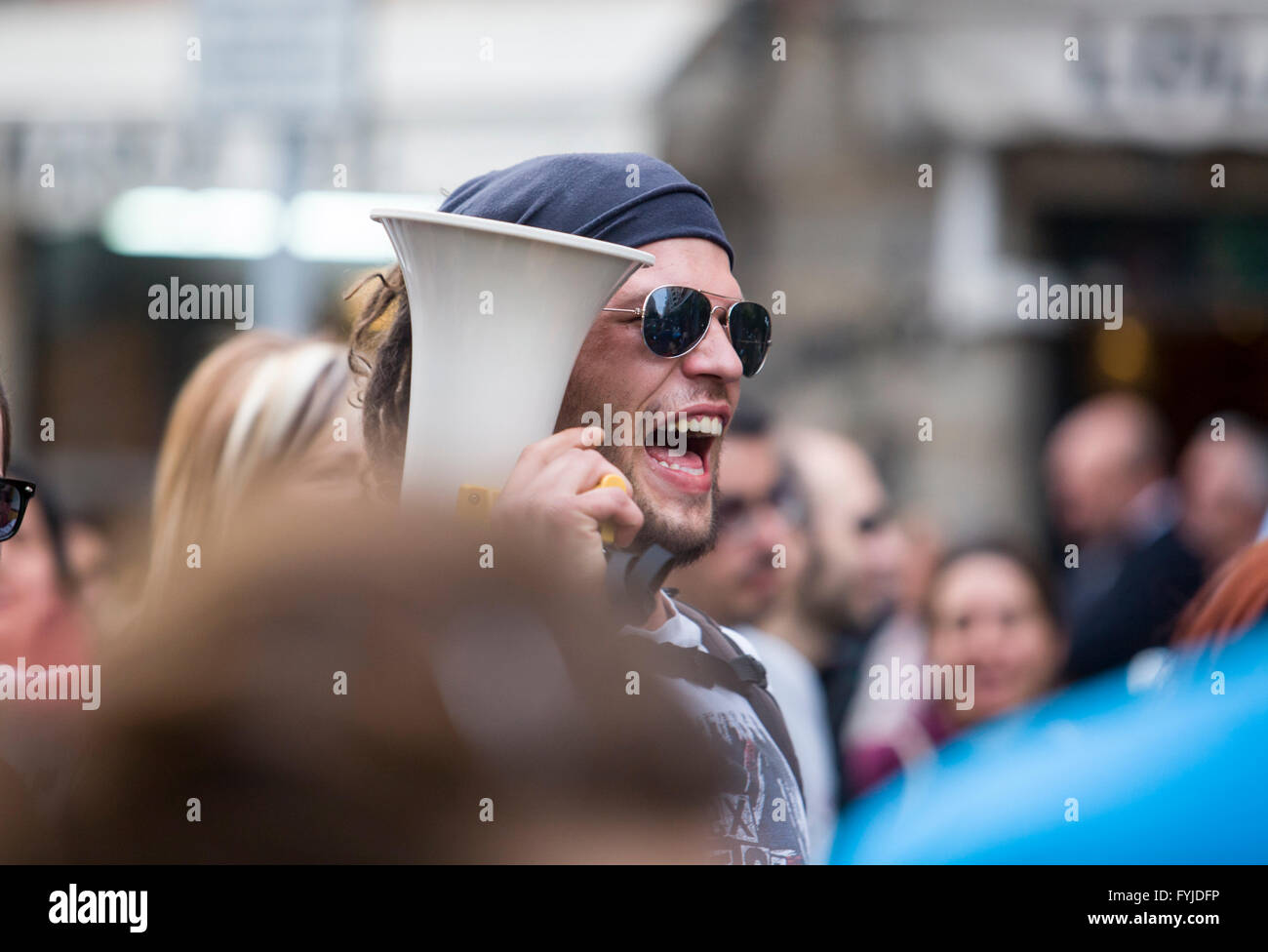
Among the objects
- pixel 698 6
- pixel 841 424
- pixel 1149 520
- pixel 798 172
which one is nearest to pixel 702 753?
pixel 841 424

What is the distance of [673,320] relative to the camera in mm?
1916

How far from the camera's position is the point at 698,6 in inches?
79.8

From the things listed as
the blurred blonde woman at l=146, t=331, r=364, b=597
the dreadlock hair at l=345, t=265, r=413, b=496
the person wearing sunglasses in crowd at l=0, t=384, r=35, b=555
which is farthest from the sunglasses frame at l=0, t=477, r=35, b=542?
the dreadlock hair at l=345, t=265, r=413, b=496

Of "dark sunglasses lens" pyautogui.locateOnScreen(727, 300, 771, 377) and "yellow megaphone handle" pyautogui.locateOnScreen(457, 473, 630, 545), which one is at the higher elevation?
"dark sunglasses lens" pyautogui.locateOnScreen(727, 300, 771, 377)

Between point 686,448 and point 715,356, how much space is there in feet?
0.50

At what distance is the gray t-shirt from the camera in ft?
6.65

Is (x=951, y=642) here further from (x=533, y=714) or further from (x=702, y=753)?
(x=533, y=714)

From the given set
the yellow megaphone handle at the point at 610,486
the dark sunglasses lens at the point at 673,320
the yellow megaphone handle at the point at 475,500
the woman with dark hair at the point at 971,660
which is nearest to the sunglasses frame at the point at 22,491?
the yellow megaphone handle at the point at 475,500

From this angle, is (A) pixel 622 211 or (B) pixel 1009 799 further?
(B) pixel 1009 799

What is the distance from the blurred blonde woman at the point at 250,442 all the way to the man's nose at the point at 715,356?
529mm

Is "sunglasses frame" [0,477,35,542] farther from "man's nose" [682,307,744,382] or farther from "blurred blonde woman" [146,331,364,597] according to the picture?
"man's nose" [682,307,744,382]

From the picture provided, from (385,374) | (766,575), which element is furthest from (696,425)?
(385,374)

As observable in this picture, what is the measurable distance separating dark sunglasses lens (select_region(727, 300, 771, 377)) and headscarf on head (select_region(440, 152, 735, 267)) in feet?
0.26

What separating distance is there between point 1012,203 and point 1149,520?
0.56m
